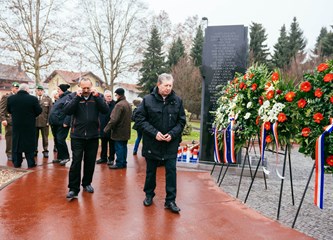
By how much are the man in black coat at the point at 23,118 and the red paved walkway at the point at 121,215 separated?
105 centimetres

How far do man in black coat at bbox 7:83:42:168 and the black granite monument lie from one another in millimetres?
4009

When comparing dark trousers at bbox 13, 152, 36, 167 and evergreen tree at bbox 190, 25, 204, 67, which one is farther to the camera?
evergreen tree at bbox 190, 25, 204, 67

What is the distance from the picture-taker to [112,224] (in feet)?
12.9

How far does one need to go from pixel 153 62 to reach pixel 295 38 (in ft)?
62.0

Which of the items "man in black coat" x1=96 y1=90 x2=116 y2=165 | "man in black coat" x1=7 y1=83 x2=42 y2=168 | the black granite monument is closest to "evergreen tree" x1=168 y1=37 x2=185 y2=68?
the black granite monument

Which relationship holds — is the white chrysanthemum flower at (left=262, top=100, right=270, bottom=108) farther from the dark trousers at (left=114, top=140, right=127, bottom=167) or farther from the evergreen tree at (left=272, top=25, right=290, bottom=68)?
the evergreen tree at (left=272, top=25, right=290, bottom=68)

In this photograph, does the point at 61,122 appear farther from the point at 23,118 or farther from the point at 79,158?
the point at 79,158

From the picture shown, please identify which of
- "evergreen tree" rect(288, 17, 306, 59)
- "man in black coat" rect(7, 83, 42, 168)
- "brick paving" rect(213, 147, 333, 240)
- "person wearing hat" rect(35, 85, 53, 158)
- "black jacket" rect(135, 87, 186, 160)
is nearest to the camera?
"brick paving" rect(213, 147, 333, 240)

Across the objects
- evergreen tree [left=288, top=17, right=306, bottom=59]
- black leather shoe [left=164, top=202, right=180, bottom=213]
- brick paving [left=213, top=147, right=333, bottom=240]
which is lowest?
brick paving [left=213, top=147, right=333, bottom=240]

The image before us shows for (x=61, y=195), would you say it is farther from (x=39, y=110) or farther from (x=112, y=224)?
(x=39, y=110)

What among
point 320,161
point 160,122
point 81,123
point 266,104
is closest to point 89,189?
point 81,123

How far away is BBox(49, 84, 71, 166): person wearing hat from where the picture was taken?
722cm

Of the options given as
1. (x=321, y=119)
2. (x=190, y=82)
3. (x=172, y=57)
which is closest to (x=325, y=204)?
(x=321, y=119)

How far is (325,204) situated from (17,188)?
532 cm
